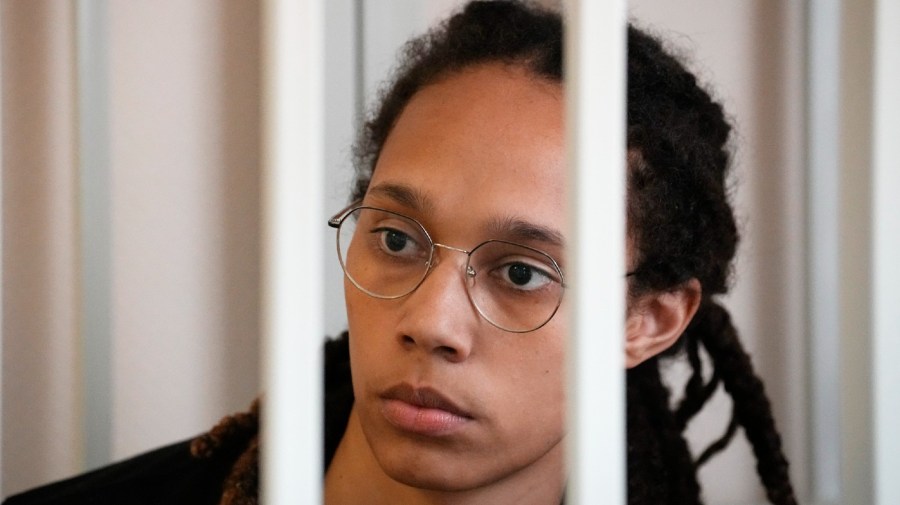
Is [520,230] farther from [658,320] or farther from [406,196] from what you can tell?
[658,320]

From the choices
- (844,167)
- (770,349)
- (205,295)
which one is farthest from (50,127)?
(770,349)

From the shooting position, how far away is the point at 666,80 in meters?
0.95

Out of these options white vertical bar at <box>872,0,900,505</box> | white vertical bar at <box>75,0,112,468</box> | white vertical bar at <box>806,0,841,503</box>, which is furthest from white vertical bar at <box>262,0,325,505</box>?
white vertical bar at <box>806,0,841,503</box>

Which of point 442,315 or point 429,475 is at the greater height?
point 442,315

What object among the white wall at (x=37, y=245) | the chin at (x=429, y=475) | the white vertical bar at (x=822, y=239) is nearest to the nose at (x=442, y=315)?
the chin at (x=429, y=475)

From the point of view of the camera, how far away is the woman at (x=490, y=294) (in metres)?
0.77

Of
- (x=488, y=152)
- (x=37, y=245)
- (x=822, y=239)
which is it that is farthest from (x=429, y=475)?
(x=822, y=239)

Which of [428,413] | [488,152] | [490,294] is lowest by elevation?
[428,413]

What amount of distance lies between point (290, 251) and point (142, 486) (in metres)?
0.66

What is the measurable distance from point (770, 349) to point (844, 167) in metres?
0.95

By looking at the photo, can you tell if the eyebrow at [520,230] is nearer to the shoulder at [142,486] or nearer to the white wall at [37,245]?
the shoulder at [142,486]

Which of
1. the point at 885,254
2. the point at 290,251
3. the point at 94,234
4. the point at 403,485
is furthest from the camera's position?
the point at 94,234

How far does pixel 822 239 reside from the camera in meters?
1.40

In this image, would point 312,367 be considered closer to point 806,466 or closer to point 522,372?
point 522,372
